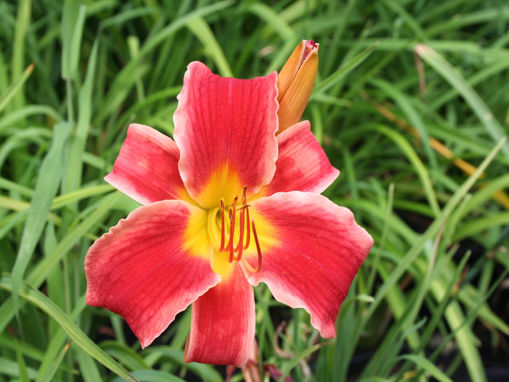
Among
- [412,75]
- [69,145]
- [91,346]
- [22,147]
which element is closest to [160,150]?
[91,346]

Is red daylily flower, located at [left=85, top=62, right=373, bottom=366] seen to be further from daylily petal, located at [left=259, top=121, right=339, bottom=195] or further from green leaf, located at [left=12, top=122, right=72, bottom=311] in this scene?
green leaf, located at [left=12, top=122, right=72, bottom=311]

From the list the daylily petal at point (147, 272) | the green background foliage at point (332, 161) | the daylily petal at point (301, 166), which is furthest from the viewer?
the green background foliage at point (332, 161)

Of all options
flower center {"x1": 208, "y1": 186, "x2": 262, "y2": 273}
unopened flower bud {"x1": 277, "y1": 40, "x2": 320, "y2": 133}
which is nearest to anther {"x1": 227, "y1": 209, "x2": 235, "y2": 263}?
flower center {"x1": 208, "y1": 186, "x2": 262, "y2": 273}

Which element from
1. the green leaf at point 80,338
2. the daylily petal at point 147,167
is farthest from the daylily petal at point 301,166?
the green leaf at point 80,338

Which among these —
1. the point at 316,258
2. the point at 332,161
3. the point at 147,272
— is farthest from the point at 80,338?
the point at 332,161

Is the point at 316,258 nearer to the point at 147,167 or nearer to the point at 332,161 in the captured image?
the point at 147,167

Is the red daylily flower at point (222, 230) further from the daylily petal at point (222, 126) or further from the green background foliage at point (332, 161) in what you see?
the green background foliage at point (332, 161)
